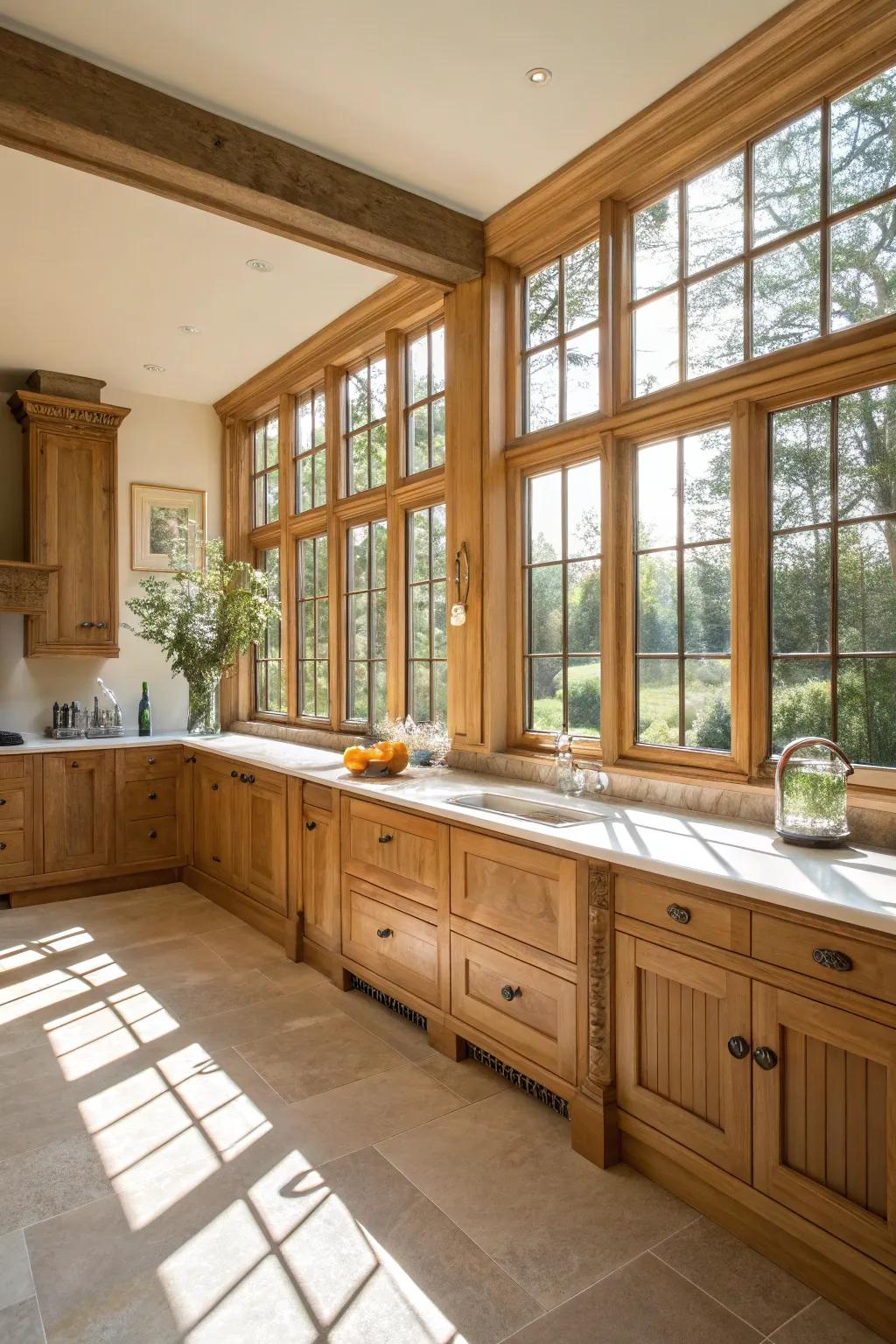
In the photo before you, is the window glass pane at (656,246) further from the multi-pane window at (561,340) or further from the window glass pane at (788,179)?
the window glass pane at (788,179)

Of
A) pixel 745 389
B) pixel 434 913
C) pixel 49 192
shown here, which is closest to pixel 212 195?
pixel 49 192

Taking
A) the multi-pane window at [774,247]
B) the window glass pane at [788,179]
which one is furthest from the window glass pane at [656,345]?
the window glass pane at [788,179]

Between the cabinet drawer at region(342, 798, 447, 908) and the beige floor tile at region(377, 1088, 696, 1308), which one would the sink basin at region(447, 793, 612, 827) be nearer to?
Answer: the cabinet drawer at region(342, 798, 447, 908)

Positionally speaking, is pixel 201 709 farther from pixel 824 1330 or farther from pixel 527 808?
pixel 824 1330

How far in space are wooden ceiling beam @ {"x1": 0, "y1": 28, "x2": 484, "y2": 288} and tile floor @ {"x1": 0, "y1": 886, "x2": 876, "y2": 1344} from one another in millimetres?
3038

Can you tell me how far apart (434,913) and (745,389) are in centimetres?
200

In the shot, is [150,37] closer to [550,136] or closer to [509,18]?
[509,18]

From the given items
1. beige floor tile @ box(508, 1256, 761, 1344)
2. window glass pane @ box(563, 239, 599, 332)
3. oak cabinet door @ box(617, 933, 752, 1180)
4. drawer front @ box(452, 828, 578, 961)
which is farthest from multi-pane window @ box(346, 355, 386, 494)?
beige floor tile @ box(508, 1256, 761, 1344)

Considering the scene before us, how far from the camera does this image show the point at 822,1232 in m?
1.78

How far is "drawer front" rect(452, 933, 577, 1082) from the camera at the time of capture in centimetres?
243

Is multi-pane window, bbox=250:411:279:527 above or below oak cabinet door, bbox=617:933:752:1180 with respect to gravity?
above

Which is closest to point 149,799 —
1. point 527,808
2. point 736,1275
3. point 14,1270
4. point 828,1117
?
point 527,808

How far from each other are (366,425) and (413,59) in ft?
7.33

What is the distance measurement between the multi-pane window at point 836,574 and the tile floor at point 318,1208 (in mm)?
1357
